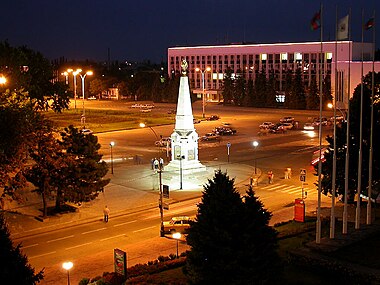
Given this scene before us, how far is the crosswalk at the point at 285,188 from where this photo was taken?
142 ft

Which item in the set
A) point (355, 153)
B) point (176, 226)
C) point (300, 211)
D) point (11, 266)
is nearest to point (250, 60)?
point (355, 153)

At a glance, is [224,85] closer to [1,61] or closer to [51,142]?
[1,61]

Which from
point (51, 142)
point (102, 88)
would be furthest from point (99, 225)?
point (102, 88)

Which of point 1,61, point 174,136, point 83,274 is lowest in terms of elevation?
point 83,274

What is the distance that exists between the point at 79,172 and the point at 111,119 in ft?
221

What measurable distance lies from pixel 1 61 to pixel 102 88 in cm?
12937

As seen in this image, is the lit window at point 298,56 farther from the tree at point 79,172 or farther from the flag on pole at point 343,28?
the flag on pole at point 343,28

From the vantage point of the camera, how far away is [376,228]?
96.7 ft

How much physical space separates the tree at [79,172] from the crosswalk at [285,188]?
13.8m

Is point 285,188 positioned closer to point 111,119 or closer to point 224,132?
point 224,132

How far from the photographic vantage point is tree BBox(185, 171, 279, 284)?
20.4 m

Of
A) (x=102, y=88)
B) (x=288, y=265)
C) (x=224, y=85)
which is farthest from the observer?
(x=102, y=88)

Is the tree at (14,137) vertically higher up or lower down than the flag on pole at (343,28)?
lower down

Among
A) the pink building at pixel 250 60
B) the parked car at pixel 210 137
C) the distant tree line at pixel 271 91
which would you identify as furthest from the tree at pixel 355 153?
the distant tree line at pixel 271 91
